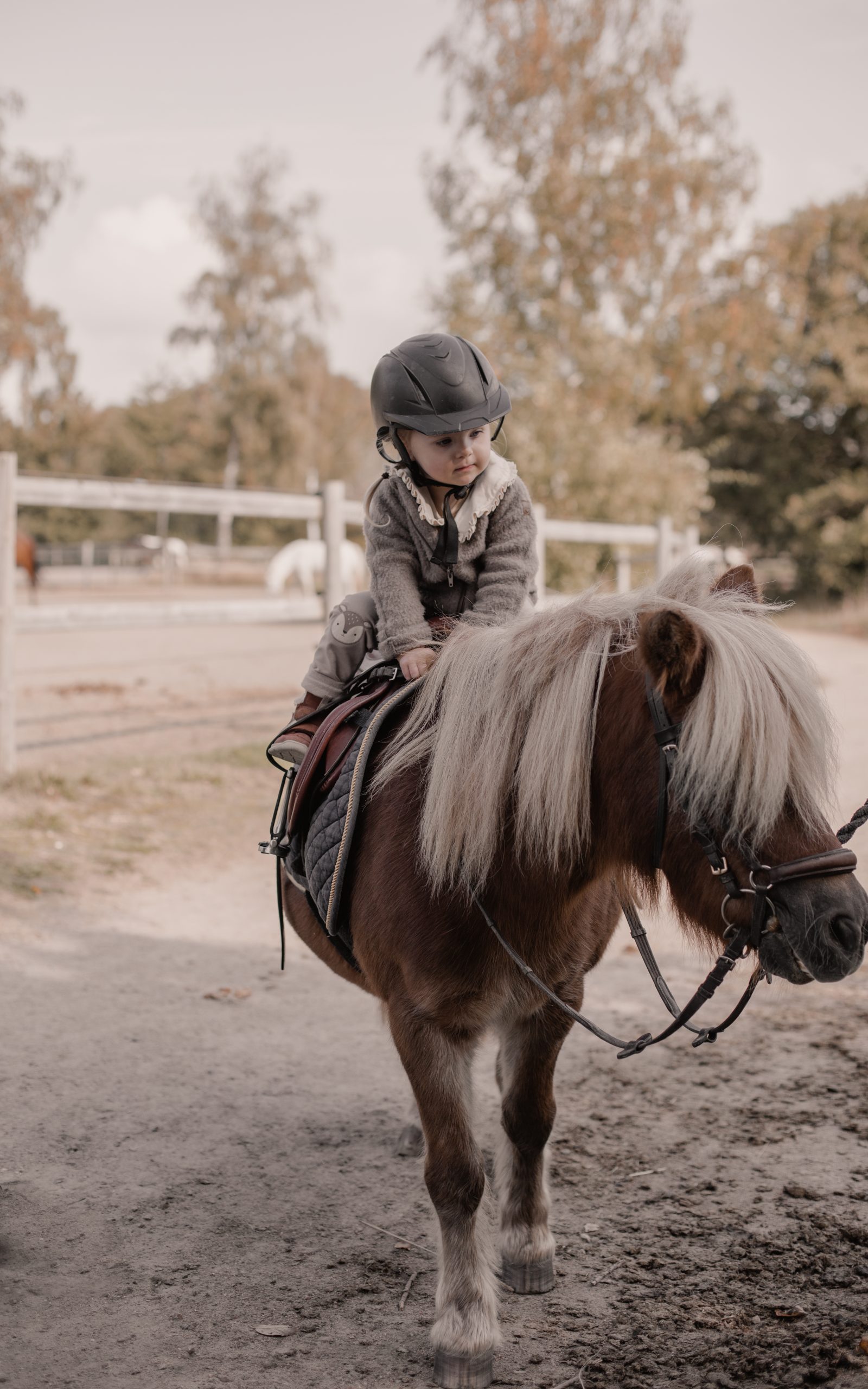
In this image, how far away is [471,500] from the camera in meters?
Result: 2.66

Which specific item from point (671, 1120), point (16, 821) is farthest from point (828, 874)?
point (16, 821)

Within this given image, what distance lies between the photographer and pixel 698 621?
1826 mm

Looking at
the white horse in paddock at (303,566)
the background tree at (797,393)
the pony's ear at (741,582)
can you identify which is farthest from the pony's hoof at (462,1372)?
the background tree at (797,393)

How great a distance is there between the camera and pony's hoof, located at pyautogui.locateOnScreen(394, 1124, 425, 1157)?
3.15m

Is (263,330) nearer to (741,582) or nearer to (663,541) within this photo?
(663,541)

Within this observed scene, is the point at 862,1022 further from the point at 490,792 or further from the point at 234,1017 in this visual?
the point at 490,792

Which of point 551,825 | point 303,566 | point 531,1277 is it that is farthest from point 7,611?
point 303,566

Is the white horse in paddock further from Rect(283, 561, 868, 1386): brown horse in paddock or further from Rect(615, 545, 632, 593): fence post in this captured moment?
Rect(283, 561, 868, 1386): brown horse in paddock

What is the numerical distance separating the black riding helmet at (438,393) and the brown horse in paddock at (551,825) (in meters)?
0.50

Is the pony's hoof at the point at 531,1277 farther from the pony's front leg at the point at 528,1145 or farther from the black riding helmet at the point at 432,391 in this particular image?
the black riding helmet at the point at 432,391

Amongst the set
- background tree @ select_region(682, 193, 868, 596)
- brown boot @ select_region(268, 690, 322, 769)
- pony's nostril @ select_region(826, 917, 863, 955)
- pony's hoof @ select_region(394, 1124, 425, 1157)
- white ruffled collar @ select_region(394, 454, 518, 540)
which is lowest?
pony's hoof @ select_region(394, 1124, 425, 1157)

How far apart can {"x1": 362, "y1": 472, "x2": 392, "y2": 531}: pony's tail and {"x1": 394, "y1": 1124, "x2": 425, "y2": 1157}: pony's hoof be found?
1728 mm

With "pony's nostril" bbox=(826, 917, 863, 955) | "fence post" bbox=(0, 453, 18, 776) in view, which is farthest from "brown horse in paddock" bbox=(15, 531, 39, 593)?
"pony's nostril" bbox=(826, 917, 863, 955)

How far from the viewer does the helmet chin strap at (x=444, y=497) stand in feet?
8.62
